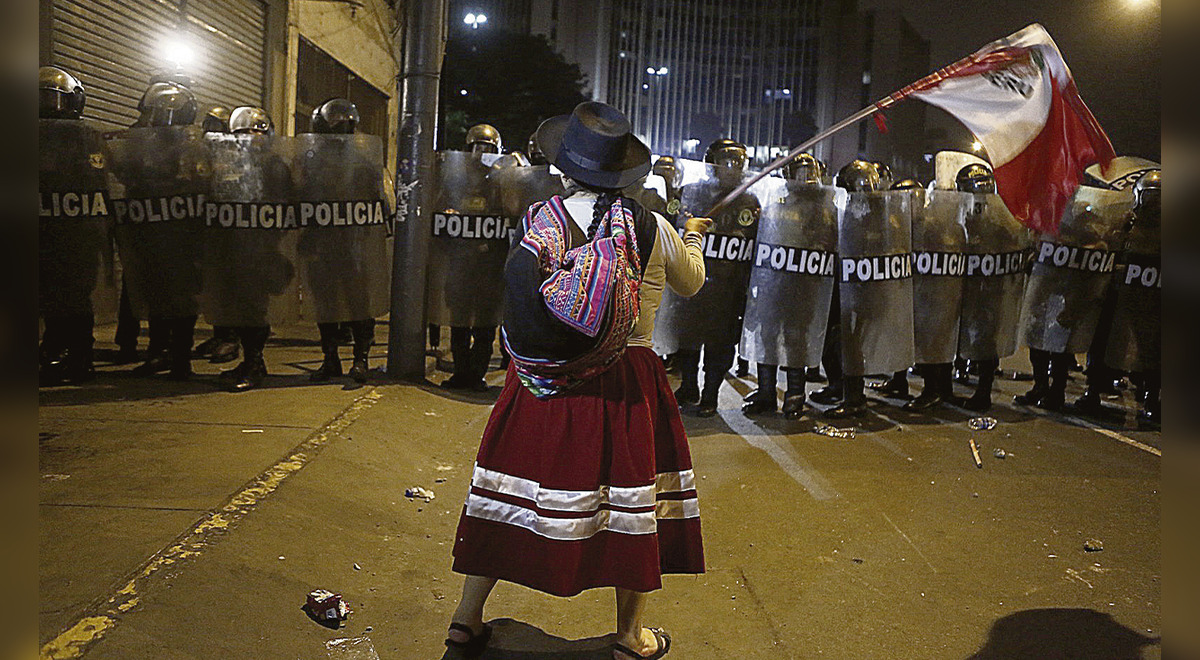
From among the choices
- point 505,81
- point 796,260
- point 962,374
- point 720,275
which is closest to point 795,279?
point 796,260

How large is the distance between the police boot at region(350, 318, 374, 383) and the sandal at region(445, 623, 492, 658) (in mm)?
4220

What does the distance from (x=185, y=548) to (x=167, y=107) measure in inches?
183

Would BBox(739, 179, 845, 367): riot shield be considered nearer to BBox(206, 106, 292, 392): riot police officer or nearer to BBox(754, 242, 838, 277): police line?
BBox(754, 242, 838, 277): police line

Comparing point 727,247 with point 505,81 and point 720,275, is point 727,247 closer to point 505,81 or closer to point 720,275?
point 720,275

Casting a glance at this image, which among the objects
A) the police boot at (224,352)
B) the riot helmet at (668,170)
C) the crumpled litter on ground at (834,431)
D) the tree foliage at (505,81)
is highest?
the tree foliage at (505,81)

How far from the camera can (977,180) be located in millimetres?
7965

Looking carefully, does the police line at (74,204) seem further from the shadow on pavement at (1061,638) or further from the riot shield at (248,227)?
the shadow on pavement at (1061,638)

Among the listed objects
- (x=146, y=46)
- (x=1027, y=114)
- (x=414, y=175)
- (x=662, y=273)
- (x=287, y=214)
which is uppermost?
(x=146, y=46)

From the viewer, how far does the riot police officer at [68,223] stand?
253 inches

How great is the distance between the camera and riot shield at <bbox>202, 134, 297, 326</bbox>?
268 inches

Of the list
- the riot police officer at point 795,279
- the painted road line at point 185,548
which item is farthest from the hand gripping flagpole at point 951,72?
the riot police officer at point 795,279

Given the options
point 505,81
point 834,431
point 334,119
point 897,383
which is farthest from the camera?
point 505,81

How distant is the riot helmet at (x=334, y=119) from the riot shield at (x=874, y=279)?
406cm

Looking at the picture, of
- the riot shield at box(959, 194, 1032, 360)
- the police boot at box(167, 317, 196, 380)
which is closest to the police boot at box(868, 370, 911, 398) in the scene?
the riot shield at box(959, 194, 1032, 360)
